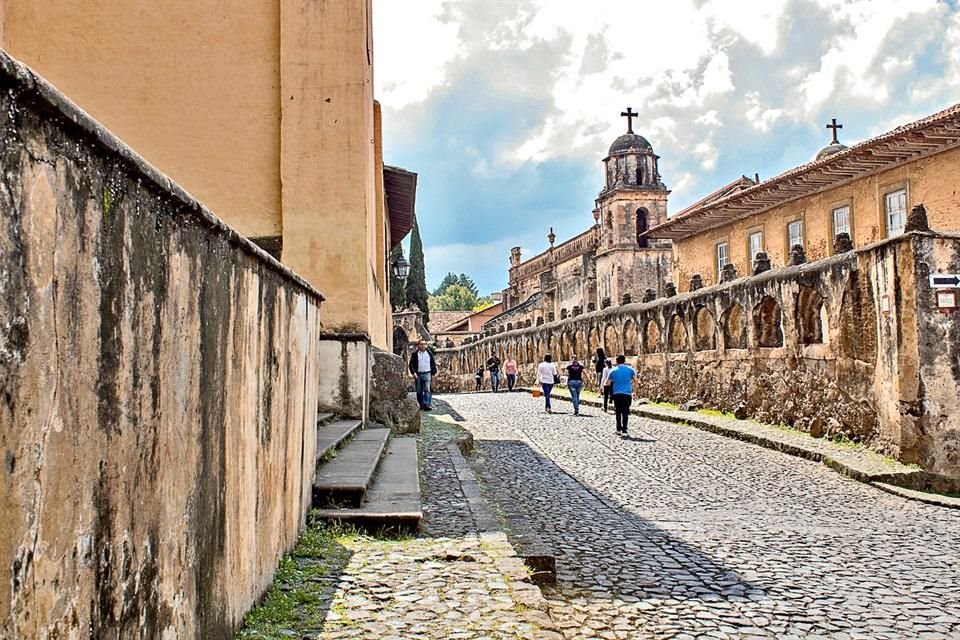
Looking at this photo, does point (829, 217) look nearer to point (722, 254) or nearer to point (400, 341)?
point (722, 254)

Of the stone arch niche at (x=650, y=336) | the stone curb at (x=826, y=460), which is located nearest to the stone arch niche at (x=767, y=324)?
the stone curb at (x=826, y=460)

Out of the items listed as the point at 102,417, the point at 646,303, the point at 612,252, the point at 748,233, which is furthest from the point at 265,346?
the point at 612,252

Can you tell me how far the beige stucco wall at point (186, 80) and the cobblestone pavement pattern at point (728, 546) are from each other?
4.91m

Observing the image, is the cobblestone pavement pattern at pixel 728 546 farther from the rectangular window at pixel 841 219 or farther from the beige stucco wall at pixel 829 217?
the rectangular window at pixel 841 219

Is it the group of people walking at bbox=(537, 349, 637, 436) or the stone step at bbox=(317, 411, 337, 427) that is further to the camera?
the group of people walking at bbox=(537, 349, 637, 436)

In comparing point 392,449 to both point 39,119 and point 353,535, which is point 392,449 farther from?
point 39,119

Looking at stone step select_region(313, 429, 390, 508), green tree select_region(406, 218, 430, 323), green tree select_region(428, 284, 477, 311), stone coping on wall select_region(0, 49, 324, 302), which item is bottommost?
stone step select_region(313, 429, 390, 508)

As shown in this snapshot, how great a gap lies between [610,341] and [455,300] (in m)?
104

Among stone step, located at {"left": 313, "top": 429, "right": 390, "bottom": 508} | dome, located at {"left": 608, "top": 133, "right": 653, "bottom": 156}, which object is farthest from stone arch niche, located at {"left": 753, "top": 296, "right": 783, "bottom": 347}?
dome, located at {"left": 608, "top": 133, "right": 653, "bottom": 156}

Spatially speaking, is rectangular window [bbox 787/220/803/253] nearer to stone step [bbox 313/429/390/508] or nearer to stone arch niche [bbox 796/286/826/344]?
stone arch niche [bbox 796/286/826/344]

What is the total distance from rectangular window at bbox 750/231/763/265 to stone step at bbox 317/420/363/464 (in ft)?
66.1

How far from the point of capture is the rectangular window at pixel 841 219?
77.5 feet

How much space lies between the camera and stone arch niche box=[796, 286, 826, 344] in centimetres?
1444

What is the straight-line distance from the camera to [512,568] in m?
5.34
